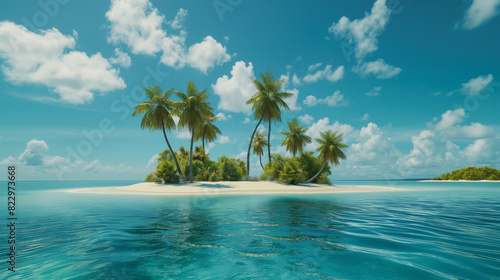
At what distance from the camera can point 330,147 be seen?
110ft

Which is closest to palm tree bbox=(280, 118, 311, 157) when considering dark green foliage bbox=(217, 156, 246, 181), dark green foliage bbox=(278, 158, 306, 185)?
dark green foliage bbox=(278, 158, 306, 185)

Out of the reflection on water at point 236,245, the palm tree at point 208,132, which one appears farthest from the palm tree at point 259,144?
the reflection on water at point 236,245

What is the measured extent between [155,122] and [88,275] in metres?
29.8

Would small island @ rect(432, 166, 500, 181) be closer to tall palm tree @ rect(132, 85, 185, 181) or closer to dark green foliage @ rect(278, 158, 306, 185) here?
dark green foliage @ rect(278, 158, 306, 185)

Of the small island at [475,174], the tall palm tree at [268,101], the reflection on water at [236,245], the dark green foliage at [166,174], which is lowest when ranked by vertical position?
the small island at [475,174]

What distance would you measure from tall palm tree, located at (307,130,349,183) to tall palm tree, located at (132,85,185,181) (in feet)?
68.6

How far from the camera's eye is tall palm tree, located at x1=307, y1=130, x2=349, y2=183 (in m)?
33.7

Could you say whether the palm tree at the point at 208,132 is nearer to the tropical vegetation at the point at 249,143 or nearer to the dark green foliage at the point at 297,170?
the tropical vegetation at the point at 249,143

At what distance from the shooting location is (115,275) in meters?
3.86

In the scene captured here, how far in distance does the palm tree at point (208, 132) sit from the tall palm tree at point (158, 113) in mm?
9549

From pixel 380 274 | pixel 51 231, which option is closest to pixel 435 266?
pixel 380 274

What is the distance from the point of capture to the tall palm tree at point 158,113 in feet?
101

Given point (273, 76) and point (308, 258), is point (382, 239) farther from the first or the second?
point (273, 76)

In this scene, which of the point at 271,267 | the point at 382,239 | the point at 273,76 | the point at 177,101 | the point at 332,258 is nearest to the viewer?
the point at 271,267
